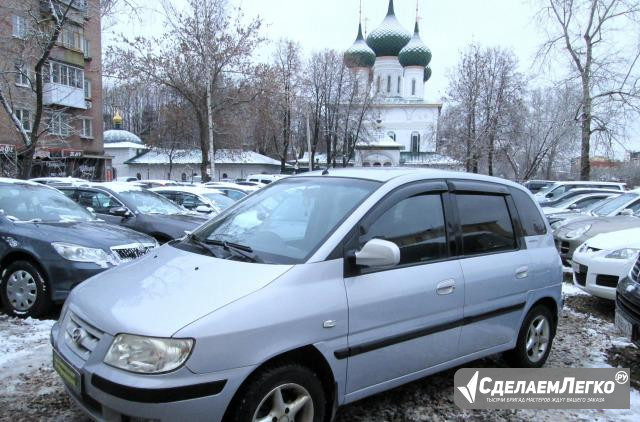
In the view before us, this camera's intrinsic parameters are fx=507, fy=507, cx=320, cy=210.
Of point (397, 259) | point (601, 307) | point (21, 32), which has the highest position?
point (21, 32)

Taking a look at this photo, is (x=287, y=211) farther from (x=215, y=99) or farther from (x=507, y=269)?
(x=215, y=99)

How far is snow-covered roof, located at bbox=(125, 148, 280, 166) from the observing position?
1492 inches

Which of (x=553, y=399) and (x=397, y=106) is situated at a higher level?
(x=397, y=106)

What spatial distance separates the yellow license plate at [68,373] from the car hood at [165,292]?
28 centimetres

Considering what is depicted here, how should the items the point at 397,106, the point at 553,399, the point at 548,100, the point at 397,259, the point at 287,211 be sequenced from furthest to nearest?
the point at 397,106 → the point at 548,100 → the point at 553,399 → the point at 287,211 → the point at 397,259

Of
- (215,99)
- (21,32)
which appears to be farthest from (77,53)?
(21,32)

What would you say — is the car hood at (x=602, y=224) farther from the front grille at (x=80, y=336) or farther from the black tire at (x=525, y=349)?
the front grille at (x=80, y=336)

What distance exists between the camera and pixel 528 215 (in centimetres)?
458

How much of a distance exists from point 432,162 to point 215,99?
2715 cm

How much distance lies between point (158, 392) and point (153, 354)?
0.19 meters

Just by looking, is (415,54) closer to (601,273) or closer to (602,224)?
(602,224)

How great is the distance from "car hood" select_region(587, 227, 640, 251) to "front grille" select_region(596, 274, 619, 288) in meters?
0.36

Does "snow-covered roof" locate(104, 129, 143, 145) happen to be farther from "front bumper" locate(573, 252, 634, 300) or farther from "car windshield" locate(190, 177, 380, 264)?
"car windshield" locate(190, 177, 380, 264)

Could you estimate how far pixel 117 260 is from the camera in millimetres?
5758
